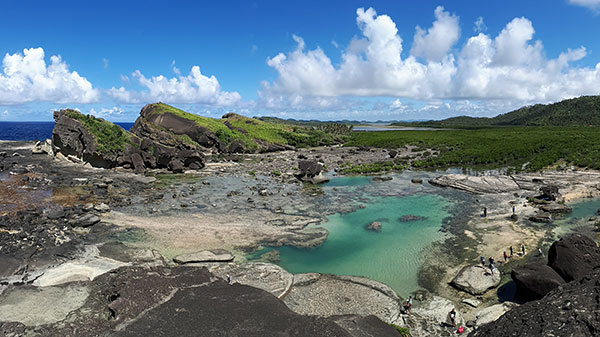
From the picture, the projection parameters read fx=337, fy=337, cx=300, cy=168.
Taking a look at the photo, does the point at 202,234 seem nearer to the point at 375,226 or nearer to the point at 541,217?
the point at 375,226

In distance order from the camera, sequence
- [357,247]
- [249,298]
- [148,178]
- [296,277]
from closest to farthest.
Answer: [249,298] → [296,277] → [357,247] → [148,178]

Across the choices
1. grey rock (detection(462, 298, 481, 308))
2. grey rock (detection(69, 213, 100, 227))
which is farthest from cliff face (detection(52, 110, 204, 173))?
grey rock (detection(462, 298, 481, 308))

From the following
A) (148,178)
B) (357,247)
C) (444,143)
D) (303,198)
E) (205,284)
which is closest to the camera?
(205,284)

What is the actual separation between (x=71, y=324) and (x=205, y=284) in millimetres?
6672

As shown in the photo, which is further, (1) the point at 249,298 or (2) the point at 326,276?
(2) the point at 326,276

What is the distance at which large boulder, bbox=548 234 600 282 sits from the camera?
22.2 metres

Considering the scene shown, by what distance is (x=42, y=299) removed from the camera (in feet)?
65.2

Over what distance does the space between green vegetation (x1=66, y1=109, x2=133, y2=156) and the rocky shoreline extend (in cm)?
638

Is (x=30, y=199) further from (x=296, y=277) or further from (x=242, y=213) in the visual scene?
(x=296, y=277)

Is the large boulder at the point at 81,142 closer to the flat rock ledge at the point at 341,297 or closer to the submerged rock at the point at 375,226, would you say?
the submerged rock at the point at 375,226

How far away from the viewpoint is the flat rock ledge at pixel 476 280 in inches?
920

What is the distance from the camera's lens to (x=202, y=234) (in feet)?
112

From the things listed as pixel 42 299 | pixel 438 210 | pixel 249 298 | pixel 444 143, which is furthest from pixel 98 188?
pixel 444 143

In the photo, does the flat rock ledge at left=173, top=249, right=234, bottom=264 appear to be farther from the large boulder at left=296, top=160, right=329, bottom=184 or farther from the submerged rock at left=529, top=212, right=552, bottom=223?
the large boulder at left=296, top=160, right=329, bottom=184
